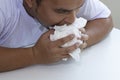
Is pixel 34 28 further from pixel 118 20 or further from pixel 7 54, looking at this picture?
pixel 118 20

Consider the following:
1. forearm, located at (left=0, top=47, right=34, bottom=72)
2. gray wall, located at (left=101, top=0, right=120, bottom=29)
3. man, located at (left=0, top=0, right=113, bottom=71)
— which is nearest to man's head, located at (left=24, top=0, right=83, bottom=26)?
man, located at (left=0, top=0, right=113, bottom=71)

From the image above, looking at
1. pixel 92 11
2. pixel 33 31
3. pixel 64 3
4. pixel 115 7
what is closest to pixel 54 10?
pixel 64 3

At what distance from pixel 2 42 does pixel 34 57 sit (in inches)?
5.1

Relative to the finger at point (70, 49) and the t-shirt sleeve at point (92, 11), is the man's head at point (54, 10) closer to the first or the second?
the finger at point (70, 49)

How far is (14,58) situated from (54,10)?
0.60ft

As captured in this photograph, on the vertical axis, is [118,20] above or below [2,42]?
below

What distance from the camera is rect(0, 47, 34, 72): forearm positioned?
76 cm

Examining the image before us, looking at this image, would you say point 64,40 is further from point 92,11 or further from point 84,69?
point 92,11

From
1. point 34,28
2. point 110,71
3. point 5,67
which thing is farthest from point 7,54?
point 110,71

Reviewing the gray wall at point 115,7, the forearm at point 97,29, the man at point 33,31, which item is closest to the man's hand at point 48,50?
the man at point 33,31

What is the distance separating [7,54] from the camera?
76 cm

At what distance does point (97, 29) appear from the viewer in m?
0.93

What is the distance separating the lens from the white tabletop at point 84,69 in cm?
74

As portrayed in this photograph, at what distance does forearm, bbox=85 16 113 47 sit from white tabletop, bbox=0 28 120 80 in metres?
0.04
